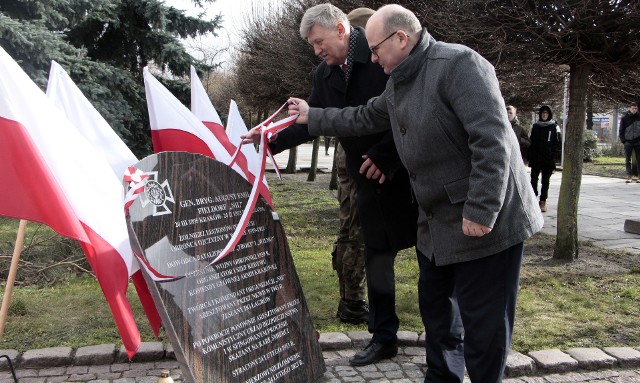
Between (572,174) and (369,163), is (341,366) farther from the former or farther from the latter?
(572,174)

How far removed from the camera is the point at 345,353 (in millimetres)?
4676

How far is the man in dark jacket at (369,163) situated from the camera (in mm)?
4199

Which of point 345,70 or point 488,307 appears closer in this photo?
point 488,307

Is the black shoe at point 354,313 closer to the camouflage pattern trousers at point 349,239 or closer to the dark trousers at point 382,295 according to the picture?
the camouflage pattern trousers at point 349,239

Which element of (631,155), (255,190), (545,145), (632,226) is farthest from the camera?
(631,155)

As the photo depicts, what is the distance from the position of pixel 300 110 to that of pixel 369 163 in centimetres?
55

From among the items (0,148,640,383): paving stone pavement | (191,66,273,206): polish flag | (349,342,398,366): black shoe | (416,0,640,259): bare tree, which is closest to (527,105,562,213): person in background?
(416,0,640,259): bare tree

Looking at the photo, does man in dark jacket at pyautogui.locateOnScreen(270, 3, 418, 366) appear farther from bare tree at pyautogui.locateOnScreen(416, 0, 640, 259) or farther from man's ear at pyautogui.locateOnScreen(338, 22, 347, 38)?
bare tree at pyautogui.locateOnScreen(416, 0, 640, 259)

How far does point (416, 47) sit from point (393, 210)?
126 centimetres

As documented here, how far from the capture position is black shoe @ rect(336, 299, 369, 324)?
17.1ft

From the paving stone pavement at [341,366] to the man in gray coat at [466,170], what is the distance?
111 centimetres

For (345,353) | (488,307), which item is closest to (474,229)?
(488,307)

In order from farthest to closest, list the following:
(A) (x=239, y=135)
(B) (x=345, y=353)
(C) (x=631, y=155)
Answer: (C) (x=631, y=155) → (A) (x=239, y=135) → (B) (x=345, y=353)

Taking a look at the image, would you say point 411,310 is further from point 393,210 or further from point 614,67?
point 614,67
